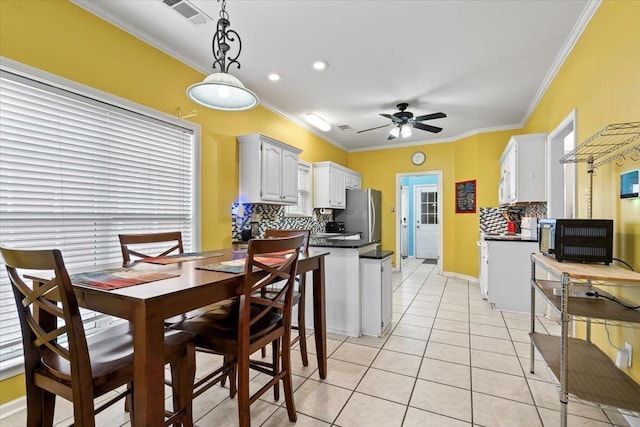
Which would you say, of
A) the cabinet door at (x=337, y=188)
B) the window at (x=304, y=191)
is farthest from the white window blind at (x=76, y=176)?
the cabinet door at (x=337, y=188)

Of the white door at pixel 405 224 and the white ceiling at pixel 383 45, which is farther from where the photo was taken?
the white door at pixel 405 224

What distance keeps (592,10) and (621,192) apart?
4.84ft

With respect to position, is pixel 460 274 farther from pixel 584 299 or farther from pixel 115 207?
pixel 115 207

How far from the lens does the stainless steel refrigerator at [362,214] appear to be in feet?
19.4

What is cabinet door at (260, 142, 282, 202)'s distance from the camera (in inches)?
143

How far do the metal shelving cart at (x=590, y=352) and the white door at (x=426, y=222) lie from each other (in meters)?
6.36

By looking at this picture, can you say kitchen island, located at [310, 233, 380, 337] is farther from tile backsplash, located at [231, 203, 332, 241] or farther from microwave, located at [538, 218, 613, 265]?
microwave, located at [538, 218, 613, 265]

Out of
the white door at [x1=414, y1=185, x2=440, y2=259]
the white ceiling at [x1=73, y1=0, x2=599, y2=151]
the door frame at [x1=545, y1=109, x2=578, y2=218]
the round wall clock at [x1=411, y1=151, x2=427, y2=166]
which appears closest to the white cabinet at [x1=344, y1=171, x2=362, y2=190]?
the round wall clock at [x1=411, y1=151, x2=427, y2=166]

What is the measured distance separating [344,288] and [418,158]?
13.8 ft

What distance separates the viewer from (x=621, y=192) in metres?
1.84

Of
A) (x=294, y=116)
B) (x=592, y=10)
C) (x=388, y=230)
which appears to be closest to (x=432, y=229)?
(x=388, y=230)

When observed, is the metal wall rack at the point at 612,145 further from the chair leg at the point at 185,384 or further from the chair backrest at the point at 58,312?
the chair backrest at the point at 58,312

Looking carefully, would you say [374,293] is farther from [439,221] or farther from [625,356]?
[439,221]

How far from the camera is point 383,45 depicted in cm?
279
